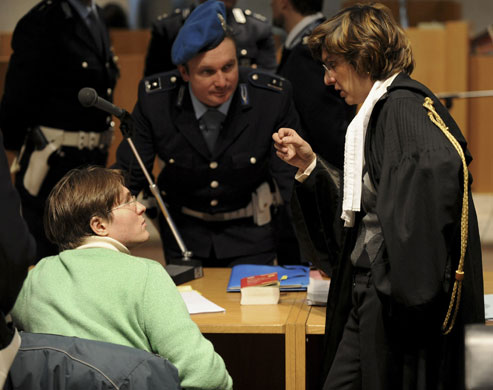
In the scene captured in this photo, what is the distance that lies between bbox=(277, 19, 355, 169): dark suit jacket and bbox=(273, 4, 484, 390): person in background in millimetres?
1249

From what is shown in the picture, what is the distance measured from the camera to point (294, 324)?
2471mm

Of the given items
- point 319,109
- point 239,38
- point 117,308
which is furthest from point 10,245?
point 239,38

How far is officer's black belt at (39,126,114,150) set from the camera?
395cm

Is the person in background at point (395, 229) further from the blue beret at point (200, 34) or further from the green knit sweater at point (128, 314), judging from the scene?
the blue beret at point (200, 34)

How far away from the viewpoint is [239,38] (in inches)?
166

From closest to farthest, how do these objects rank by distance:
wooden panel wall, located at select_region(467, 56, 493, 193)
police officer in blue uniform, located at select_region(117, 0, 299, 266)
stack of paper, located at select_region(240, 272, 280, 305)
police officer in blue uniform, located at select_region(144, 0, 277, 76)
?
stack of paper, located at select_region(240, 272, 280, 305) < police officer in blue uniform, located at select_region(117, 0, 299, 266) < police officer in blue uniform, located at select_region(144, 0, 277, 76) < wooden panel wall, located at select_region(467, 56, 493, 193)

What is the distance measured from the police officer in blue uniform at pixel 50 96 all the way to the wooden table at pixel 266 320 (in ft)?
4.73

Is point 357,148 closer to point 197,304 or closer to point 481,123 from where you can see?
point 197,304

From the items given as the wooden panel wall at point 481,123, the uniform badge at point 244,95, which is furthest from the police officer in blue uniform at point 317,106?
the wooden panel wall at point 481,123

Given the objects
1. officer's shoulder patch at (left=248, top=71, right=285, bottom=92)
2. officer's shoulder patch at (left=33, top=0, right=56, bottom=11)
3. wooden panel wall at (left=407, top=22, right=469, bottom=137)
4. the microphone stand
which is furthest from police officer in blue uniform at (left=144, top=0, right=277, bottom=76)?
wooden panel wall at (left=407, top=22, right=469, bottom=137)

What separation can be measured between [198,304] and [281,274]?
1.34 feet

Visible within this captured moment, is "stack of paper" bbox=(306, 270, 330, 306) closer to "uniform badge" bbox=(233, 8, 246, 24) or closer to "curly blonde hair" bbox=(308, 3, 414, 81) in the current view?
"curly blonde hair" bbox=(308, 3, 414, 81)

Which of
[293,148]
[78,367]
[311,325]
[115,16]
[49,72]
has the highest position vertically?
[115,16]

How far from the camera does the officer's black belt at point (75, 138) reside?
156 inches
